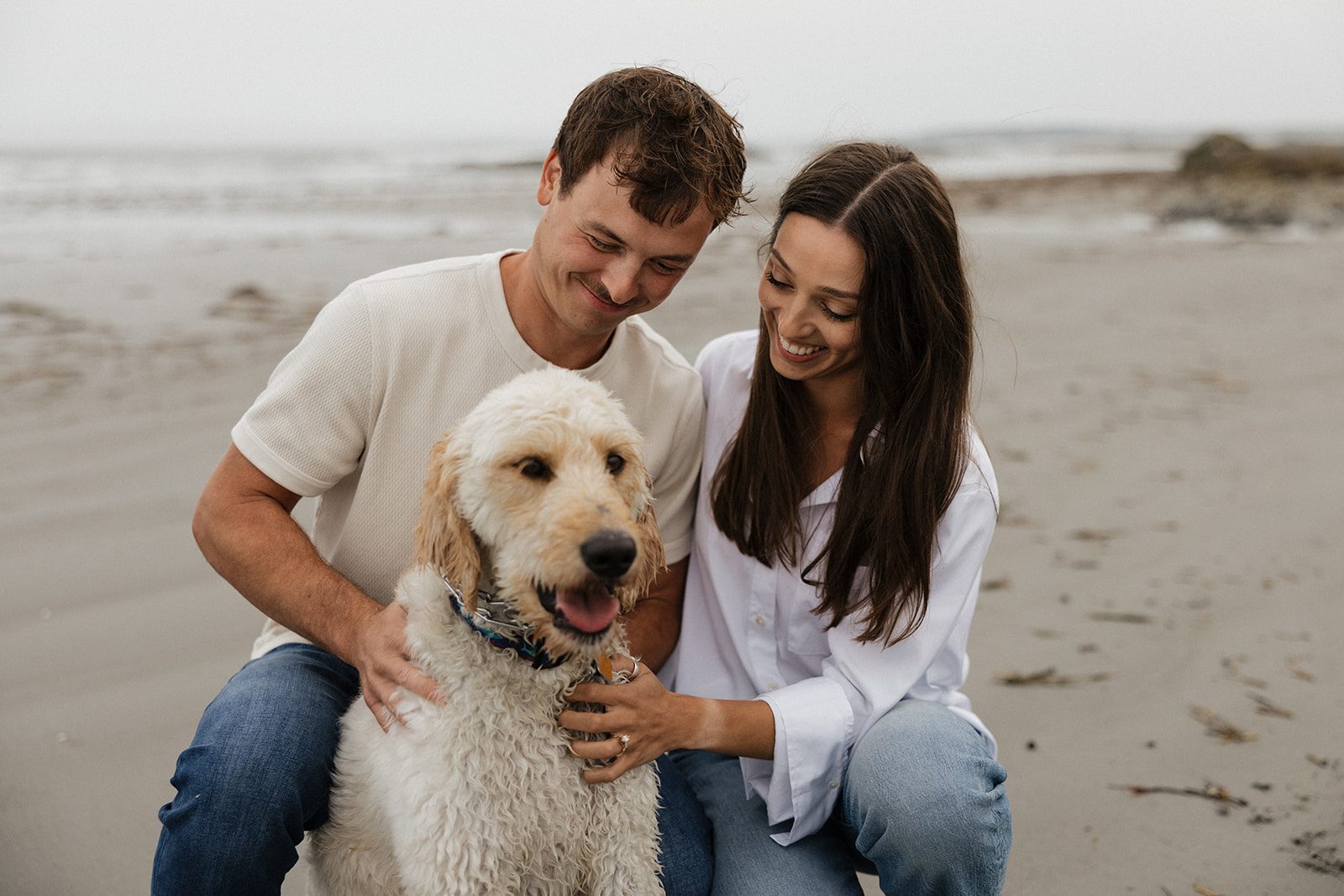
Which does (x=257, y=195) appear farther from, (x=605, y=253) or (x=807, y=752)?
(x=807, y=752)

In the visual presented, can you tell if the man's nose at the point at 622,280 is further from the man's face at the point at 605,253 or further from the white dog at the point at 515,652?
the white dog at the point at 515,652

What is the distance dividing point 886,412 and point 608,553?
1.21 m

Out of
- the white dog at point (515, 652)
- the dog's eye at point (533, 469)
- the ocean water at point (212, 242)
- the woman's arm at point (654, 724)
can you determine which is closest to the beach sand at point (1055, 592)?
the ocean water at point (212, 242)

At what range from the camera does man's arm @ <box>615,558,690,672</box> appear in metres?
2.95

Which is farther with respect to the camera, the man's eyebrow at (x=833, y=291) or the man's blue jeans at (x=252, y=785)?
the man's eyebrow at (x=833, y=291)

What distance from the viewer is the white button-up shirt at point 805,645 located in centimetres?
259

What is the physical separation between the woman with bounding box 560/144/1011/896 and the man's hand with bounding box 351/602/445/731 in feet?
1.78

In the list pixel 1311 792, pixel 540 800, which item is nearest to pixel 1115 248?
pixel 1311 792

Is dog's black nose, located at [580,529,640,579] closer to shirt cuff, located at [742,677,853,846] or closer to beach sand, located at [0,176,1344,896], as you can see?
shirt cuff, located at [742,677,853,846]

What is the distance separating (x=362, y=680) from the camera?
2.31 meters

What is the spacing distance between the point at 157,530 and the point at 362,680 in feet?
11.7

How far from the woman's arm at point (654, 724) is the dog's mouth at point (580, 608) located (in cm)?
32

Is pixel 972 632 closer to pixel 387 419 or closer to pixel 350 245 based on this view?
pixel 387 419

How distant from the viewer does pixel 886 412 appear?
2.76 metres
